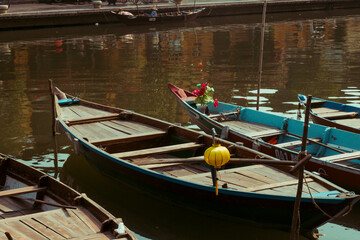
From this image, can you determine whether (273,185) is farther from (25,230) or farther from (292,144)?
(25,230)

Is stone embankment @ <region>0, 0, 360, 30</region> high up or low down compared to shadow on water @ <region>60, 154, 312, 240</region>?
up

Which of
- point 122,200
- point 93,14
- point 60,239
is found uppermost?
point 93,14

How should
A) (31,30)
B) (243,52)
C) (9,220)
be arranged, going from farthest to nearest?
(31,30) < (243,52) < (9,220)

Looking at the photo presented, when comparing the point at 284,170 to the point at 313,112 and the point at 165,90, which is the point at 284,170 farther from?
the point at 165,90

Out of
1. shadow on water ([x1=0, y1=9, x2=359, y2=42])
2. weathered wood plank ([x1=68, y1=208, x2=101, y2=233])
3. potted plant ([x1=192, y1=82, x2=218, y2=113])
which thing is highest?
shadow on water ([x1=0, y1=9, x2=359, y2=42])

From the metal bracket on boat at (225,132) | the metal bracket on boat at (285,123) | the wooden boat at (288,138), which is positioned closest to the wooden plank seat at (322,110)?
the wooden boat at (288,138)

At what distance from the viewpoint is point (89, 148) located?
1034cm

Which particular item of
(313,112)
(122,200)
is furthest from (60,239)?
(313,112)

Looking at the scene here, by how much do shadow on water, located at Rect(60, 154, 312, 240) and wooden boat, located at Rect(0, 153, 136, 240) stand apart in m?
1.72

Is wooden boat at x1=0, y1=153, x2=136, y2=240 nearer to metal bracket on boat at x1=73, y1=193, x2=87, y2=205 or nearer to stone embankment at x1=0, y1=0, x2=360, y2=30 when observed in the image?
metal bracket on boat at x1=73, y1=193, x2=87, y2=205

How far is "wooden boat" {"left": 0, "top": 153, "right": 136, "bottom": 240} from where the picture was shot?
679 centimetres

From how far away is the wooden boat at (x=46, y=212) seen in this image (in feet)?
22.3

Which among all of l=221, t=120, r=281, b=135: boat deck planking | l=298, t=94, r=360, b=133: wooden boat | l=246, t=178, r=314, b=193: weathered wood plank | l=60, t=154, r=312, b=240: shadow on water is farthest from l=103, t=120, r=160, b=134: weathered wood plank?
l=246, t=178, r=314, b=193: weathered wood plank

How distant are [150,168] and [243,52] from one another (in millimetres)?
18616
